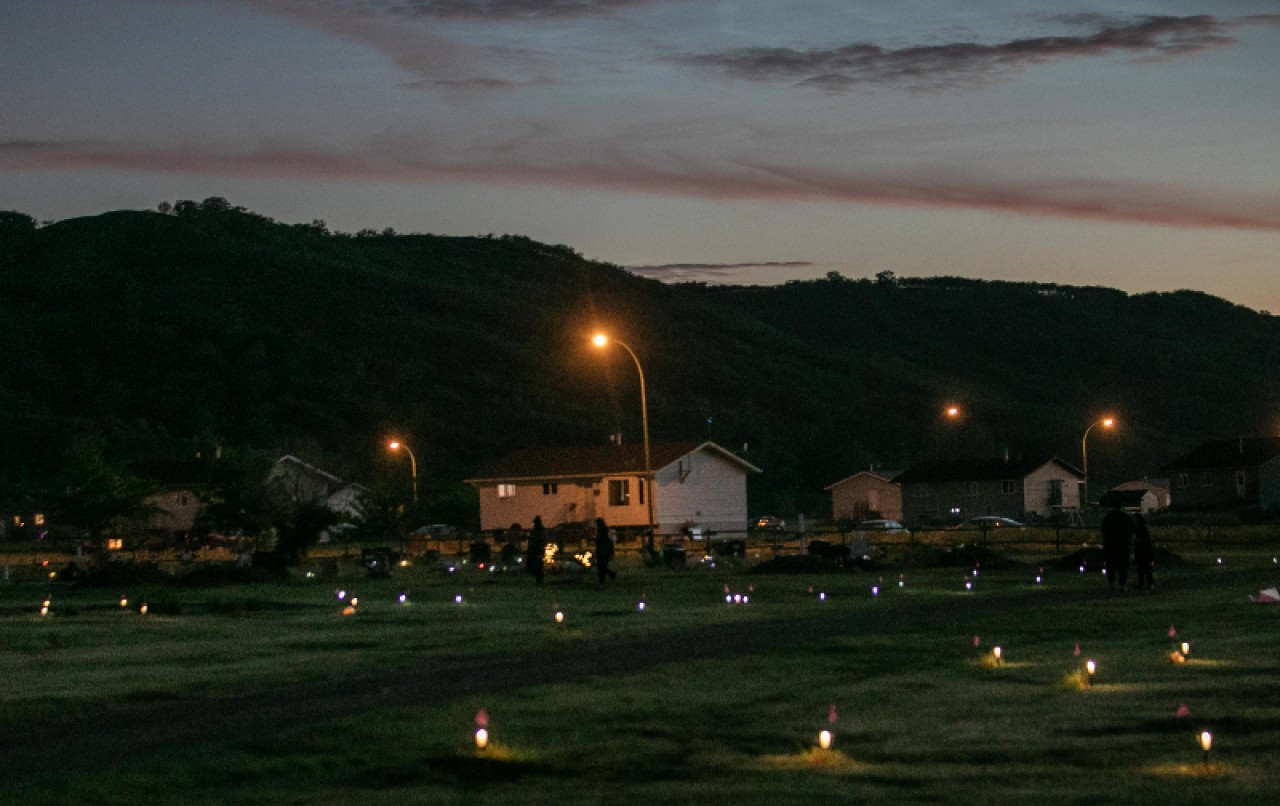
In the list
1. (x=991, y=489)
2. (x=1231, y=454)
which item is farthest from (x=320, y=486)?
(x=1231, y=454)

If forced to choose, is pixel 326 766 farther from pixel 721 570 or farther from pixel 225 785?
pixel 721 570

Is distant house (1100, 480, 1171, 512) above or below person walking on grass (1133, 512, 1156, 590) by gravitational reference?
above

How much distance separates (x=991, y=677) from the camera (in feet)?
61.5

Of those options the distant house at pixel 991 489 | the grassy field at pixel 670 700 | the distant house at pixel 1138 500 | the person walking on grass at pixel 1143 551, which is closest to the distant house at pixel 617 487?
the distant house at pixel 991 489

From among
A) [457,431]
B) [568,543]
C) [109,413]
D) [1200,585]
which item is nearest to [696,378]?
[457,431]

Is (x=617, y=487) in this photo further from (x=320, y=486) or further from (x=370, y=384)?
(x=370, y=384)

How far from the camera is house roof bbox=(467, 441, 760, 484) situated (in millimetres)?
88562

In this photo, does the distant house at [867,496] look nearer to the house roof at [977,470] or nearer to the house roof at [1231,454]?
the house roof at [977,470]

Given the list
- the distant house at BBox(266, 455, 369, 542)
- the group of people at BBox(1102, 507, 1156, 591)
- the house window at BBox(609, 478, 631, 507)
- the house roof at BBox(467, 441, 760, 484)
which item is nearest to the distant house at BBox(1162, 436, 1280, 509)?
the house roof at BBox(467, 441, 760, 484)

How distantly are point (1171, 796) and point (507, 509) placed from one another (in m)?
81.6

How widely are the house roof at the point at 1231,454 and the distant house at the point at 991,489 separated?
26.7ft

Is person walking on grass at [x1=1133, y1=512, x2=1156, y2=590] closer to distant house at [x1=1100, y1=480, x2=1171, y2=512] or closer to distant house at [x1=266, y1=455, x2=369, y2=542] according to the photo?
distant house at [x1=266, y1=455, x2=369, y2=542]

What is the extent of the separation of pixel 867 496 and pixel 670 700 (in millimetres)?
117264

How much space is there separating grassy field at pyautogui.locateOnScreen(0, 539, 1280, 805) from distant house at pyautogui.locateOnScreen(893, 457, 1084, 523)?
9196 cm
